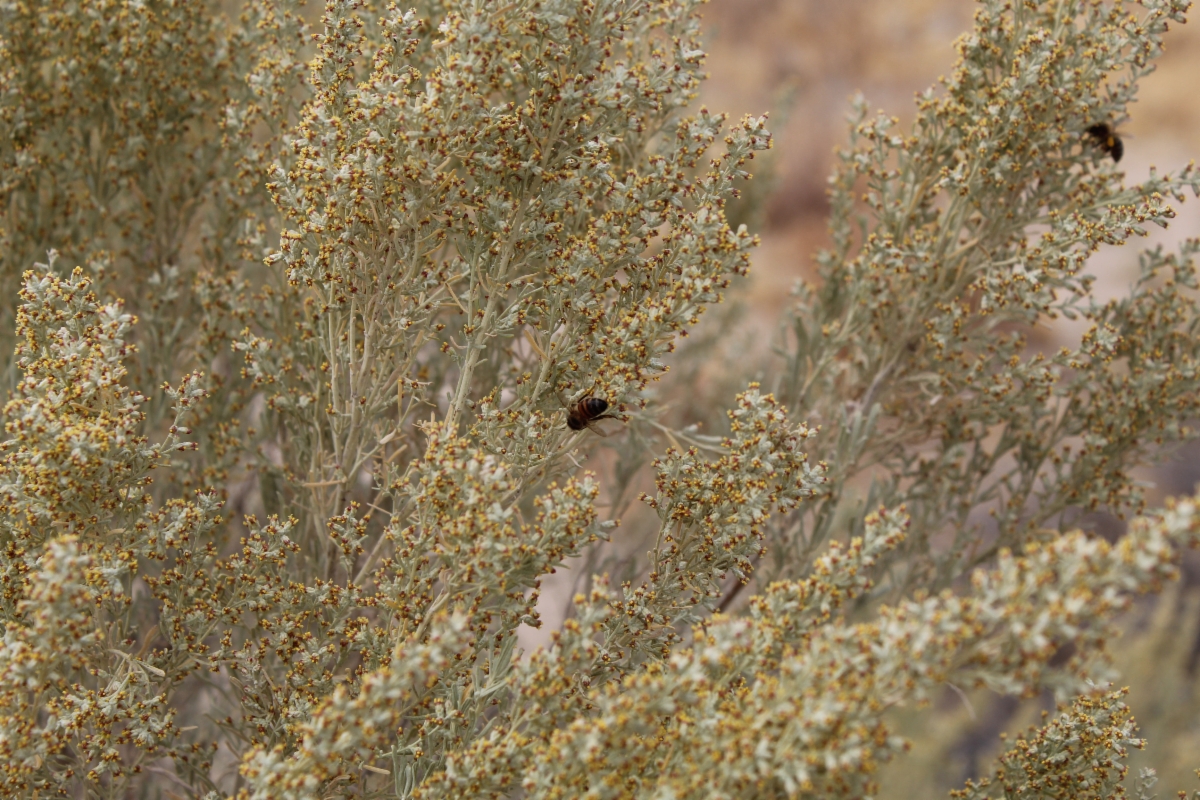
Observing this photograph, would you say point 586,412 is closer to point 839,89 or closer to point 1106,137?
point 1106,137

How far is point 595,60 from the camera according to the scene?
198 centimetres

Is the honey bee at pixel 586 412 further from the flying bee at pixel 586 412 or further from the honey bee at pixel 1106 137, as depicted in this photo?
the honey bee at pixel 1106 137

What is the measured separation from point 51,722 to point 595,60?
175 centimetres

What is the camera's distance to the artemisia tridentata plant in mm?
1486

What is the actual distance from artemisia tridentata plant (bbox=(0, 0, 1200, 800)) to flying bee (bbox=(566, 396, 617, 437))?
1.7 inches

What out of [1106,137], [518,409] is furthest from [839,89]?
[518,409]

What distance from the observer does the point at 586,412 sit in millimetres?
1935

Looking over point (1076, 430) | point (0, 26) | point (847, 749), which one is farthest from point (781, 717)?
point (0, 26)

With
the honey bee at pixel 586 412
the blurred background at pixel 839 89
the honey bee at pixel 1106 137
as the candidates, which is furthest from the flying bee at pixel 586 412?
the blurred background at pixel 839 89

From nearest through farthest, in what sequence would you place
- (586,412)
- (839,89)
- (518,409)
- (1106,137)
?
(586,412)
(518,409)
(1106,137)
(839,89)

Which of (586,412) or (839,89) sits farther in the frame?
(839,89)

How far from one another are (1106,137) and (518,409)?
1955mm

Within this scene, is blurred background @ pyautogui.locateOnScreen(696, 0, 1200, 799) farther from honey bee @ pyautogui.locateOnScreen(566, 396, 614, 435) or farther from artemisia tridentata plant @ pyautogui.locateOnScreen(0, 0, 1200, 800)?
honey bee @ pyautogui.locateOnScreen(566, 396, 614, 435)

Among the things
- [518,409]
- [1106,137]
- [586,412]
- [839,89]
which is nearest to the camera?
[586,412]
